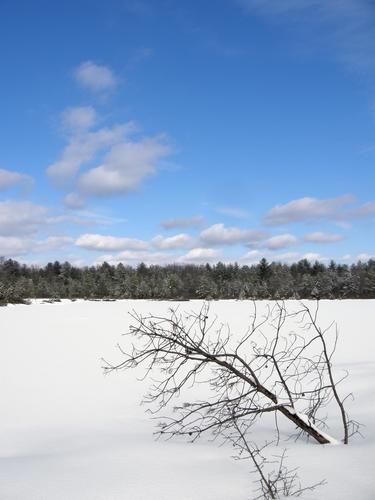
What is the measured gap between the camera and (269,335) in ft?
49.3

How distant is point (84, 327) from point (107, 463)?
13320 millimetres

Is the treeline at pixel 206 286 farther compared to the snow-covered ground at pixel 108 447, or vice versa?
the treeline at pixel 206 286

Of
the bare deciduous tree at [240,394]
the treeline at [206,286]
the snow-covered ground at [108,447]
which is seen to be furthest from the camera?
the treeline at [206,286]

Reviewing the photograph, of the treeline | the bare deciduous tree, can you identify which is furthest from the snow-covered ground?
the treeline

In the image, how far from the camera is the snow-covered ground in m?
2.62

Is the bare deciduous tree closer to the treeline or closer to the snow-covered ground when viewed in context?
the snow-covered ground

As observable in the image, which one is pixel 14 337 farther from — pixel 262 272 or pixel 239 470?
pixel 262 272

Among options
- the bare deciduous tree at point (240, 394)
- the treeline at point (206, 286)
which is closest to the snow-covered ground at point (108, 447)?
the bare deciduous tree at point (240, 394)

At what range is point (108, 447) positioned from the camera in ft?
13.2

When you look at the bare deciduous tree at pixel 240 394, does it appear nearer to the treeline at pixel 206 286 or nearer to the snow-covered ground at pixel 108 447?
the snow-covered ground at pixel 108 447

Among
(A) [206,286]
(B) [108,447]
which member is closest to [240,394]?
(B) [108,447]

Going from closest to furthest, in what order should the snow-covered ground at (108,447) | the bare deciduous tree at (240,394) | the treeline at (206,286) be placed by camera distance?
the snow-covered ground at (108,447) < the bare deciduous tree at (240,394) < the treeline at (206,286)

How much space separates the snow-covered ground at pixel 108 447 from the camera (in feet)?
8.61

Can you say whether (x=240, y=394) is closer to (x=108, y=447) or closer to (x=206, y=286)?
(x=108, y=447)
